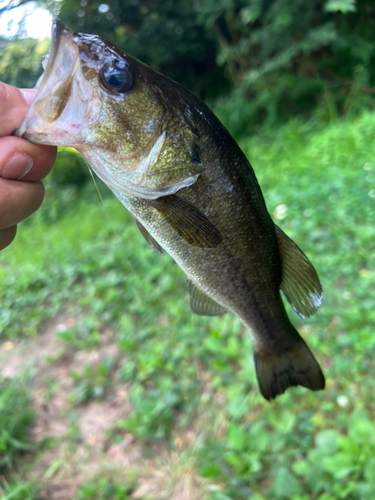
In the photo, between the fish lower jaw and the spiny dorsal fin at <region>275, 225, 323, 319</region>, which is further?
the spiny dorsal fin at <region>275, 225, 323, 319</region>

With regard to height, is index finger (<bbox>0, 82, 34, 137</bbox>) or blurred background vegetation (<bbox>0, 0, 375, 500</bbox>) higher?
index finger (<bbox>0, 82, 34, 137</bbox>)

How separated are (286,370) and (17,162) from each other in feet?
3.76

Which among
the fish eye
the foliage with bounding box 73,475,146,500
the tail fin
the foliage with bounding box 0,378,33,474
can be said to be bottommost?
the foliage with bounding box 0,378,33,474

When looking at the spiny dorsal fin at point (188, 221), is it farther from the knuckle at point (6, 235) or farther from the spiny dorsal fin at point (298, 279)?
the knuckle at point (6, 235)

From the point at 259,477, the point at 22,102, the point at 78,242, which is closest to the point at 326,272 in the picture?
the point at 259,477

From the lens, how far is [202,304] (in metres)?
1.26

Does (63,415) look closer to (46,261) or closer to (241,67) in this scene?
(46,261)

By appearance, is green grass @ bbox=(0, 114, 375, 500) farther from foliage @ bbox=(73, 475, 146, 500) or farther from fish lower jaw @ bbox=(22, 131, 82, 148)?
fish lower jaw @ bbox=(22, 131, 82, 148)

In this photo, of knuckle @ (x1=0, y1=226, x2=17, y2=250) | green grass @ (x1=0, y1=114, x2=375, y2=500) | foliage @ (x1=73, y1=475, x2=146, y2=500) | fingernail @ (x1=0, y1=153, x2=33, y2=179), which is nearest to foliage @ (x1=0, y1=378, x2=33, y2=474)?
green grass @ (x1=0, y1=114, x2=375, y2=500)

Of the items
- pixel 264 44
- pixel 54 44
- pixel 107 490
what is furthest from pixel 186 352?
pixel 264 44

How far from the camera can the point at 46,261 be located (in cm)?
452

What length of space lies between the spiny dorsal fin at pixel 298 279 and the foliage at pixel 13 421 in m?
2.27

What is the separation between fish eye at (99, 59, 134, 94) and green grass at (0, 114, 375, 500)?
0.49 m

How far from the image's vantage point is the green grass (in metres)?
1.80
